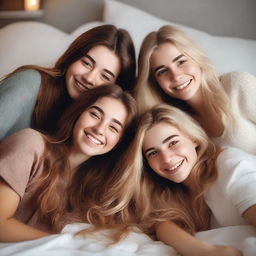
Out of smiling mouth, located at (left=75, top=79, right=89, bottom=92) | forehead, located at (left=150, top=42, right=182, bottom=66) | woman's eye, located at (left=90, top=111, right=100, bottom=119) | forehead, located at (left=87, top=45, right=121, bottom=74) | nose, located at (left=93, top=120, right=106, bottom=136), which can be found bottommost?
nose, located at (left=93, top=120, right=106, bottom=136)

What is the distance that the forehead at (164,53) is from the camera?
50.7 inches

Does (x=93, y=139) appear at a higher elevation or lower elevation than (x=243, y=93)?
lower

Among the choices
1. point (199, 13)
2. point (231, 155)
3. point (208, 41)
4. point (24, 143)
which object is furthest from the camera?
point (199, 13)

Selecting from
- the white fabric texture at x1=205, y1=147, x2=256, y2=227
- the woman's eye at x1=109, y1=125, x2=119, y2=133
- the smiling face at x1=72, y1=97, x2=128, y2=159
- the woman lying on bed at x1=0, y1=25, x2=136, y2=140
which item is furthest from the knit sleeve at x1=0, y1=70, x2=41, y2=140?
the white fabric texture at x1=205, y1=147, x2=256, y2=227

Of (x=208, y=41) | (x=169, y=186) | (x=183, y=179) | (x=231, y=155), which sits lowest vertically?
(x=169, y=186)

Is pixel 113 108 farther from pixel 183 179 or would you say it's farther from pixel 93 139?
pixel 183 179

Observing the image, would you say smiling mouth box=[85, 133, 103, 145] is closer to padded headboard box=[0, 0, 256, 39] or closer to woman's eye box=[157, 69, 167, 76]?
woman's eye box=[157, 69, 167, 76]

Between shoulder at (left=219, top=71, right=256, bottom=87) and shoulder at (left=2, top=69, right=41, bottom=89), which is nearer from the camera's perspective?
→ shoulder at (left=2, top=69, right=41, bottom=89)

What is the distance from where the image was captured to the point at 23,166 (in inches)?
37.8

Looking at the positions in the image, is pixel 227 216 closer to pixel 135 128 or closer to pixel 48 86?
pixel 135 128

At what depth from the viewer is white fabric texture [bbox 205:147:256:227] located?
964 mm

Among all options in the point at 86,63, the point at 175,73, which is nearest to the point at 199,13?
the point at 175,73

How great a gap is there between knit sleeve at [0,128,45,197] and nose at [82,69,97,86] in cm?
32

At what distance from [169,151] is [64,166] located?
38 cm
